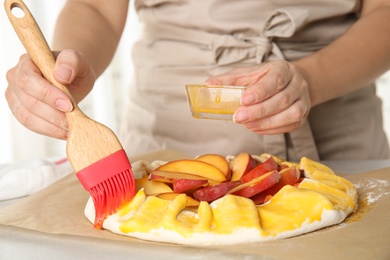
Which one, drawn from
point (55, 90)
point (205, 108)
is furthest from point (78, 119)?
point (205, 108)

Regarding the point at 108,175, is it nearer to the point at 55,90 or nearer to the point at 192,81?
the point at 55,90

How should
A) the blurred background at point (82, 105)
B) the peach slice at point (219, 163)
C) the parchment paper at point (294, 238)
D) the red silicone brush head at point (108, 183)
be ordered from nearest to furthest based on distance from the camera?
the parchment paper at point (294, 238)
the red silicone brush head at point (108, 183)
the peach slice at point (219, 163)
the blurred background at point (82, 105)

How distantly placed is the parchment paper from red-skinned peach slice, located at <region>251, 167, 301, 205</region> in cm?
11

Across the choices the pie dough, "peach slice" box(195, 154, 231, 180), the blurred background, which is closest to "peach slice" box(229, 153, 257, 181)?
"peach slice" box(195, 154, 231, 180)

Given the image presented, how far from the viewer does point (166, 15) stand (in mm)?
1542

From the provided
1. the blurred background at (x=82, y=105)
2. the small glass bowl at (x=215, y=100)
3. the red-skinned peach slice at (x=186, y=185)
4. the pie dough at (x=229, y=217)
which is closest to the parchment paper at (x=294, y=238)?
the pie dough at (x=229, y=217)

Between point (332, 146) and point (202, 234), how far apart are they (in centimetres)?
71

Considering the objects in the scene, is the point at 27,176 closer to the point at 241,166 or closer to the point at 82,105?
the point at 241,166

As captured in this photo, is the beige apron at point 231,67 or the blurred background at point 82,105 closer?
the beige apron at point 231,67

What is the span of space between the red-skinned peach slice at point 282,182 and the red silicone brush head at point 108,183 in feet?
0.64

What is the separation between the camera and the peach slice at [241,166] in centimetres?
113

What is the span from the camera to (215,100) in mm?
1096

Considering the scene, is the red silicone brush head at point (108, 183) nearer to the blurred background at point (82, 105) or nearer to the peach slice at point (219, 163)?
the peach slice at point (219, 163)

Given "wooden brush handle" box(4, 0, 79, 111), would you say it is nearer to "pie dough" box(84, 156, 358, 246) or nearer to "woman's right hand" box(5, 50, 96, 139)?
"woman's right hand" box(5, 50, 96, 139)
